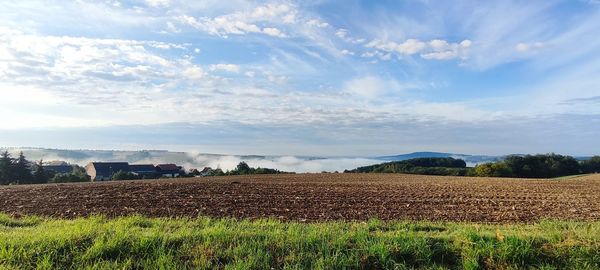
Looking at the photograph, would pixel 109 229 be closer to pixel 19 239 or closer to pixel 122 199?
pixel 19 239

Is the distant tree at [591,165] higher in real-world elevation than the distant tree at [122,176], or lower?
higher

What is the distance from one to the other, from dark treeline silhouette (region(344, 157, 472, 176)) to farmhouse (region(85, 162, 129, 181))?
4385 cm

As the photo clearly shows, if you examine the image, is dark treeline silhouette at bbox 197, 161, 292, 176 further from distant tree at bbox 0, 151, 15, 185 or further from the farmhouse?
distant tree at bbox 0, 151, 15, 185

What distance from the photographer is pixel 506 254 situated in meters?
7.22

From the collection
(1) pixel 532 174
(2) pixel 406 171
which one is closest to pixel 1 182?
(2) pixel 406 171

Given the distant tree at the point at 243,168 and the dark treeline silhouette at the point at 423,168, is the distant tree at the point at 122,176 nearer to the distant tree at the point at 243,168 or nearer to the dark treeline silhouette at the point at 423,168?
the distant tree at the point at 243,168

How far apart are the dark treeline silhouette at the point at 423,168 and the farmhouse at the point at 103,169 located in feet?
144

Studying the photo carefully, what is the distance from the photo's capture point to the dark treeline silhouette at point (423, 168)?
8075 cm

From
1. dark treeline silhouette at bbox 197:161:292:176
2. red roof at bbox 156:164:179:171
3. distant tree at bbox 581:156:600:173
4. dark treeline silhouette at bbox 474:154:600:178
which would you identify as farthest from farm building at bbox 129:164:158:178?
distant tree at bbox 581:156:600:173

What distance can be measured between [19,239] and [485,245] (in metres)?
8.20

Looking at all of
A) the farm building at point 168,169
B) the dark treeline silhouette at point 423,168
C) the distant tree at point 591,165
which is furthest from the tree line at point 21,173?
the distant tree at point 591,165

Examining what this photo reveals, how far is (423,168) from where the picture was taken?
281ft

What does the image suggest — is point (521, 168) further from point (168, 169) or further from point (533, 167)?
point (168, 169)

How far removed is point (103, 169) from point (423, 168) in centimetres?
6191
